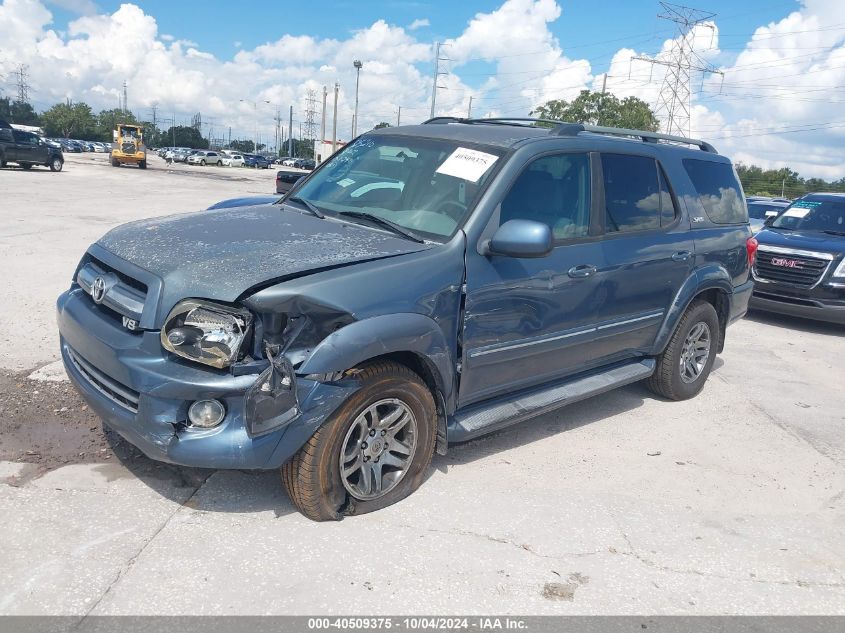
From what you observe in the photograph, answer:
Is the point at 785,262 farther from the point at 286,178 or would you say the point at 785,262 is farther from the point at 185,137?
the point at 185,137

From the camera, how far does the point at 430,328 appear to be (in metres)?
3.37

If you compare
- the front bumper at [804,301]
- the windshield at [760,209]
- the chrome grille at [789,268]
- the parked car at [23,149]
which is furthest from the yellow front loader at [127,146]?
the front bumper at [804,301]

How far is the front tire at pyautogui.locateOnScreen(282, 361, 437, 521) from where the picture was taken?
317cm

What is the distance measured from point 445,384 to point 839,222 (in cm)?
829

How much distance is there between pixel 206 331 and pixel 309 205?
1542 millimetres

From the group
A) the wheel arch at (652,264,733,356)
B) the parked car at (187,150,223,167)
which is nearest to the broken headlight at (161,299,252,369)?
the wheel arch at (652,264,733,356)

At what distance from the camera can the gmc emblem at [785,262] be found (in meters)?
8.70

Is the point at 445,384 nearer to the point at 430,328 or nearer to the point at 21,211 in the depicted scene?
the point at 430,328

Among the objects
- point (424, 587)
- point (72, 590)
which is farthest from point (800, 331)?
point (72, 590)

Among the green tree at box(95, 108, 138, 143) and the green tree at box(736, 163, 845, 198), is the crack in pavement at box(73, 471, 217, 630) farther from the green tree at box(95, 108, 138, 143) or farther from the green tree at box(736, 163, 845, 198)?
the green tree at box(95, 108, 138, 143)

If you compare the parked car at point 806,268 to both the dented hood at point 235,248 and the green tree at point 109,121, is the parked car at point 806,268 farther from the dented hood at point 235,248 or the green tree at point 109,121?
the green tree at point 109,121

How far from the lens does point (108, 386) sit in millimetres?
3217

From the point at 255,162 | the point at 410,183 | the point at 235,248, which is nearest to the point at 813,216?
the point at 410,183

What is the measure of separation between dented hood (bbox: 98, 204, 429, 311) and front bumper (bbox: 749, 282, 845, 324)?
22.8 feet
